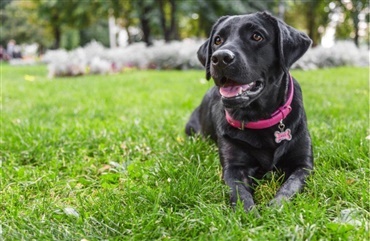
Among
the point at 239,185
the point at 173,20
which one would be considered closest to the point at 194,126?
the point at 239,185

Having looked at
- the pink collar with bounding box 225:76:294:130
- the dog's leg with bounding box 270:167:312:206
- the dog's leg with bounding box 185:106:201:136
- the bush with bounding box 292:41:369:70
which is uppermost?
the pink collar with bounding box 225:76:294:130

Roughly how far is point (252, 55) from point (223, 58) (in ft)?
0.95

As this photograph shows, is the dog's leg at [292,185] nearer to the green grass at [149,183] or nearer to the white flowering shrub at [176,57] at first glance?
the green grass at [149,183]

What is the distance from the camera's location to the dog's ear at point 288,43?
2822 mm

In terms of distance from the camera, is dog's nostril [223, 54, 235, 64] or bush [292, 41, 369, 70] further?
bush [292, 41, 369, 70]

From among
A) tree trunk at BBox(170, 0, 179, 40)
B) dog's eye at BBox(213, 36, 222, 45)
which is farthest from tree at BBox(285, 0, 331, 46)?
dog's eye at BBox(213, 36, 222, 45)

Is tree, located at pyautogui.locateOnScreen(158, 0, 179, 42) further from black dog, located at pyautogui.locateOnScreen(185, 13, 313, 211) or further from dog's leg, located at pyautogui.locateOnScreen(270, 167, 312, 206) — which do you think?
dog's leg, located at pyautogui.locateOnScreen(270, 167, 312, 206)

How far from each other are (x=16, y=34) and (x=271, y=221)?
45723 millimetres

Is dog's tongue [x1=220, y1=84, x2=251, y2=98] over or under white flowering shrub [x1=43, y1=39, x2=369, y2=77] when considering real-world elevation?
over

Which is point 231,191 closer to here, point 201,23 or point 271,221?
point 271,221

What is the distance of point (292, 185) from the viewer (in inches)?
101

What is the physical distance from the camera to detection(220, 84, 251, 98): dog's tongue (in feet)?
8.96

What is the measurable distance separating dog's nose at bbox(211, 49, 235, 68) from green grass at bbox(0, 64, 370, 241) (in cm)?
78

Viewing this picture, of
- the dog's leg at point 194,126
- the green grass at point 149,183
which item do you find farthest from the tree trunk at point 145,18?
the dog's leg at point 194,126
